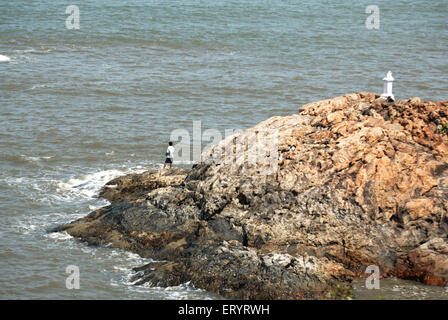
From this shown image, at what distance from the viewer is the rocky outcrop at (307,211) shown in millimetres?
16047

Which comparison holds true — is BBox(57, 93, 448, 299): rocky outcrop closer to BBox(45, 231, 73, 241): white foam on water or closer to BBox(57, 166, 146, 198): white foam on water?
BBox(45, 231, 73, 241): white foam on water

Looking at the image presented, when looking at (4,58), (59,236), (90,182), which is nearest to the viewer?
(59,236)

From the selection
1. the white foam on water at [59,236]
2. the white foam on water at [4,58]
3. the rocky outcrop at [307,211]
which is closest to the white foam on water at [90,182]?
the rocky outcrop at [307,211]

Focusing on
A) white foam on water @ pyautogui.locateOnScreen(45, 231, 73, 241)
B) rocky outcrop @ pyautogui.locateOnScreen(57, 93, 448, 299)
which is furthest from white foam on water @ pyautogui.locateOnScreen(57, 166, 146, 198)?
white foam on water @ pyautogui.locateOnScreen(45, 231, 73, 241)

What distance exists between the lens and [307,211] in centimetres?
1706

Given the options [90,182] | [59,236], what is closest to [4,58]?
[90,182]

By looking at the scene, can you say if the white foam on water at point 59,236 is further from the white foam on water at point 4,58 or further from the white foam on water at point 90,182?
the white foam on water at point 4,58

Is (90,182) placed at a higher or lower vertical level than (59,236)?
higher

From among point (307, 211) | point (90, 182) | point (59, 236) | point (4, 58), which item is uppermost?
point (4, 58)

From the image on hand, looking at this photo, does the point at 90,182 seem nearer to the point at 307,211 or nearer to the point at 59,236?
the point at 59,236

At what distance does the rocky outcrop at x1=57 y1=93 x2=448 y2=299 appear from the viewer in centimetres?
1605

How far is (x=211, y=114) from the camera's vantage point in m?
31.8
